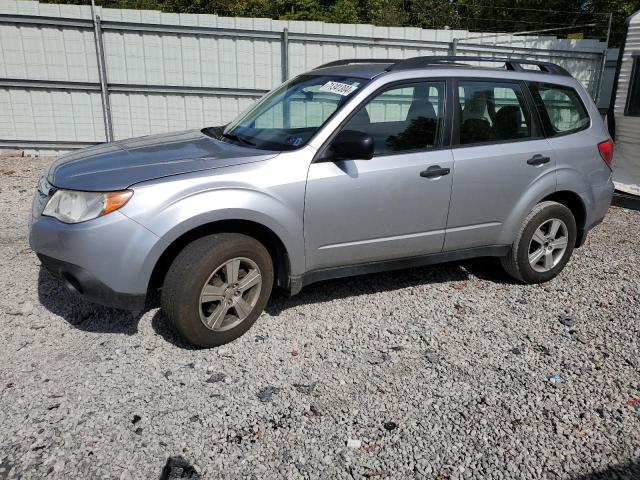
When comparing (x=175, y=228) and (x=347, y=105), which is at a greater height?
(x=347, y=105)

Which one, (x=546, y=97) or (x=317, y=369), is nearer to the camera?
(x=317, y=369)

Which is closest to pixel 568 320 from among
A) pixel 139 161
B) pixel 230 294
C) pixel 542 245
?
pixel 542 245

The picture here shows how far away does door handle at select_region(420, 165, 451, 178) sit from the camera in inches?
161

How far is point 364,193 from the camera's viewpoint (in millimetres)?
3889

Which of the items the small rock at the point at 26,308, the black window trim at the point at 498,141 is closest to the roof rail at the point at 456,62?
the black window trim at the point at 498,141

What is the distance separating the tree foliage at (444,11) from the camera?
72.9ft

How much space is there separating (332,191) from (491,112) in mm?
1617

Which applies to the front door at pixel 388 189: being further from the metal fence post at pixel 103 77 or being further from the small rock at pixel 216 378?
the metal fence post at pixel 103 77

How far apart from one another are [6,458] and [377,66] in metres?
3.51

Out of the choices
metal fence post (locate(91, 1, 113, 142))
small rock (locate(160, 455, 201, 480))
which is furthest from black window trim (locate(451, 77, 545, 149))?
metal fence post (locate(91, 1, 113, 142))

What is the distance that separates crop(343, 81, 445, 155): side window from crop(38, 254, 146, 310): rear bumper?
1873 mm

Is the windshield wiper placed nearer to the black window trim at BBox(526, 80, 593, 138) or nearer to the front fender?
the front fender

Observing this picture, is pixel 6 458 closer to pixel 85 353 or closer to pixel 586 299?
pixel 85 353

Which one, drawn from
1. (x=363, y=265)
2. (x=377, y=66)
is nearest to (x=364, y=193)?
(x=363, y=265)
